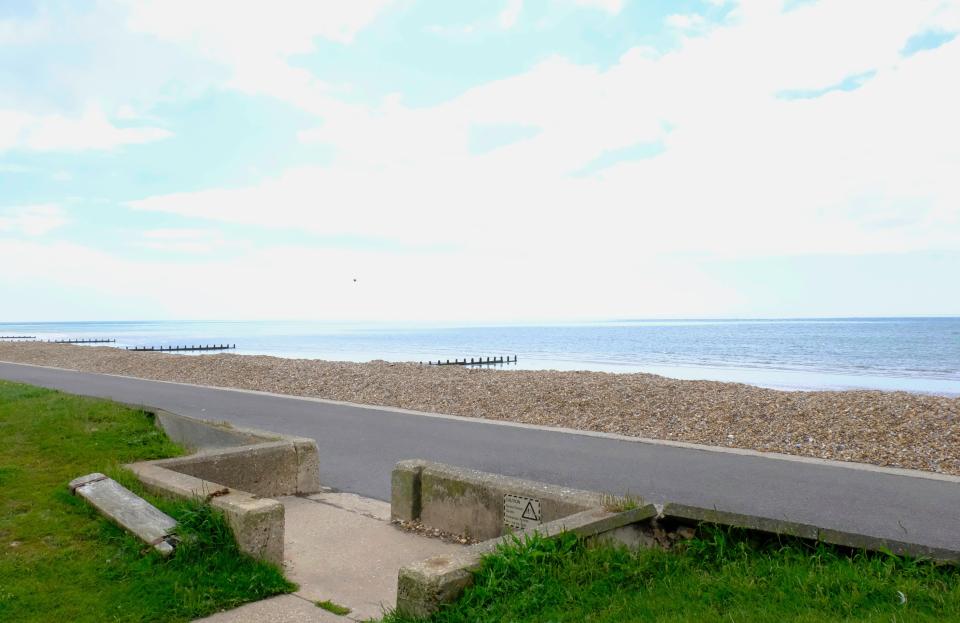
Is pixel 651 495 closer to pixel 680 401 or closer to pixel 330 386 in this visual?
pixel 680 401

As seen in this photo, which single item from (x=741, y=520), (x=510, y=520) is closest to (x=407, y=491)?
(x=510, y=520)

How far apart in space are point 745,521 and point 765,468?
4.77m

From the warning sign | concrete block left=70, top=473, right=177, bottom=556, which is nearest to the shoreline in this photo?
the warning sign

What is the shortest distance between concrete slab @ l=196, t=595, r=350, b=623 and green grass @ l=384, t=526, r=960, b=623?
1.86 feet

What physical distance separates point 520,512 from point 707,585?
1951 millimetres

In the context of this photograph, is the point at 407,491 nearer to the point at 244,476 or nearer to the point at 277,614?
the point at 244,476

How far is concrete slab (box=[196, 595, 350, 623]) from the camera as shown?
407 centimetres

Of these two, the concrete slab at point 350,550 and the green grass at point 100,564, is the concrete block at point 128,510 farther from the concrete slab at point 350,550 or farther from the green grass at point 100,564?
the concrete slab at point 350,550

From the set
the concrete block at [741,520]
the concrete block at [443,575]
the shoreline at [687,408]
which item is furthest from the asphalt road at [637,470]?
the concrete block at [443,575]

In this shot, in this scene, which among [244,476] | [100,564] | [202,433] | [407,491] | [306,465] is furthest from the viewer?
[202,433]

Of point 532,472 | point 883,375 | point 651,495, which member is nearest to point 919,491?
point 651,495

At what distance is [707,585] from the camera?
147 inches

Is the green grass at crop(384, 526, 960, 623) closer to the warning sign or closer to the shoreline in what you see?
the warning sign

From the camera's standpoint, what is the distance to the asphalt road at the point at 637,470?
21.7ft
